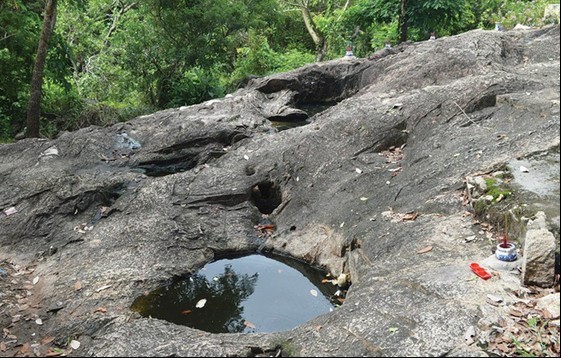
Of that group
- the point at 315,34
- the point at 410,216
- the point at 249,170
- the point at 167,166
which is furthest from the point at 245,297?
the point at 315,34

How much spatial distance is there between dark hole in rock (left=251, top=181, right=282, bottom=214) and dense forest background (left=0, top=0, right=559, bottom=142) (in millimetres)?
5796

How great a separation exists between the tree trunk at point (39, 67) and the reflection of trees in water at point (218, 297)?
6.81 metres

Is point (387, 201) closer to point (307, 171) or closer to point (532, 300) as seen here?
point (307, 171)

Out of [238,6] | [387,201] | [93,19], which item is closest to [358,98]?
[387,201]

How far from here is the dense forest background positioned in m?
12.7

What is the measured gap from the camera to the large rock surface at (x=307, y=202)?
185 inches

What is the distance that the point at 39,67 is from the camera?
1127 cm

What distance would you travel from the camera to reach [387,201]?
23.5 ft

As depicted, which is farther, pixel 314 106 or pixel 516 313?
pixel 314 106

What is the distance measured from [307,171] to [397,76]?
4.08m

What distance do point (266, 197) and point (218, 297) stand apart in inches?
103

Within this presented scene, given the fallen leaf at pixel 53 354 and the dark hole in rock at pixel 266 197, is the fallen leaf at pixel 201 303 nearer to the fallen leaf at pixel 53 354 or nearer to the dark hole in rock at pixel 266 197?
the fallen leaf at pixel 53 354

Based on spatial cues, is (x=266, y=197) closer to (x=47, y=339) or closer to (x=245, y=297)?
(x=245, y=297)

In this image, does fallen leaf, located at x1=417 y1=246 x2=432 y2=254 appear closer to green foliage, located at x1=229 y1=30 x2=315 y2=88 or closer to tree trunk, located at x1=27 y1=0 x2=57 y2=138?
tree trunk, located at x1=27 y1=0 x2=57 y2=138
